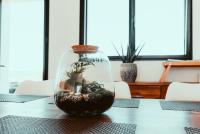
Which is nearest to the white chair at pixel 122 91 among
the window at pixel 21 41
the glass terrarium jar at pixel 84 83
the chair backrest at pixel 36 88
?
the chair backrest at pixel 36 88

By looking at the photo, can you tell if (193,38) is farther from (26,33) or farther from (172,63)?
(26,33)

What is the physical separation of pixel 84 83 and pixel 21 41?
2.85 meters

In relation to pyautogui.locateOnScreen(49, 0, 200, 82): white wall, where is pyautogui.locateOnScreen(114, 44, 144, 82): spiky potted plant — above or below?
below

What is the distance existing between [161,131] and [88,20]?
2.65 meters

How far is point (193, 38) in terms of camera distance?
2828mm

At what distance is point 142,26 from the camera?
3.05 m

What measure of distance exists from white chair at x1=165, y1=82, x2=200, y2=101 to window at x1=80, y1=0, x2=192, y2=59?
1.35m

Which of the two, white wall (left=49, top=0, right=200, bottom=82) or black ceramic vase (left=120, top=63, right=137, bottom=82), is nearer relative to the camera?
black ceramic vase (left=120, top=63, right=137, bottom=82)

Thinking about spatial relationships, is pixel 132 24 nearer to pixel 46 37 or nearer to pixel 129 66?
pixel 129 66

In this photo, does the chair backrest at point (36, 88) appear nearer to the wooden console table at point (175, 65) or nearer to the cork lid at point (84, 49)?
the cork lid at point (84, 49)

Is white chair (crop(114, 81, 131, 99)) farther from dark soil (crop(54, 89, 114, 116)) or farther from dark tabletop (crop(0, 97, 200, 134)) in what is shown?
dark soil (crop(54, 89, 114, 116))

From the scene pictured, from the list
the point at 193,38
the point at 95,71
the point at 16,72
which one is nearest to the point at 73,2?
the point at 16,72

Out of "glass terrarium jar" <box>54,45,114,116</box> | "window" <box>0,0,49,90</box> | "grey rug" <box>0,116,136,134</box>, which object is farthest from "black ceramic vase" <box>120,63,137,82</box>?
"grey rug" <box>0,116,136,134</box>

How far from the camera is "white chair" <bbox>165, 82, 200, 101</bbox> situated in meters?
1.57
